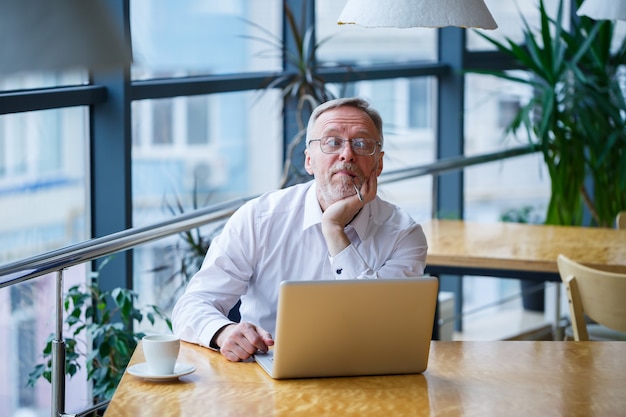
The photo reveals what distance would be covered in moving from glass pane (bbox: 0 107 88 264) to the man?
1.27 metres

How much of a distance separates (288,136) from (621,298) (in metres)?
2.54

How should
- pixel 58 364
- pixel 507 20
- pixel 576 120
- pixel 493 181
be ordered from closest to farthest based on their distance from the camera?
pixel 58 364, pixel 576 120, pixel 507 20, pixel 493 181

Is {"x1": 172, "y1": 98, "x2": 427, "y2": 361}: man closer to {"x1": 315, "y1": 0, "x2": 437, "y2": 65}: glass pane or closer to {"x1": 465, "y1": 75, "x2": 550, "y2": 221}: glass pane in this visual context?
{"x1": 315, "y1": 0, "x2": 437, "y2": 65}: glass pane

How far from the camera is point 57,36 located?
0.92 metres

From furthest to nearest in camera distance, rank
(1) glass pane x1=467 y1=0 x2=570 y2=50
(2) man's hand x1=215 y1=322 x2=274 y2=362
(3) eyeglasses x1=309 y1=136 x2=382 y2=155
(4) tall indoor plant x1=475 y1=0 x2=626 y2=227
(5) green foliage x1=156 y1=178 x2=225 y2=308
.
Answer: (1) glass pane x1=467 y1=0 x2=570 y2=50
(4) tall indoor plant x1=475 y1=0 x2=626 y2=227
(5) green foliage x1=156 y1=178 x2=225 y2=308
(3) eyeglasses x1=309 y1=136 x2=382 y2=155
(2) man's hand x1=215 y1=322 x2=274 y2=362

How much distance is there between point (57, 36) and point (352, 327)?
4.33 feet

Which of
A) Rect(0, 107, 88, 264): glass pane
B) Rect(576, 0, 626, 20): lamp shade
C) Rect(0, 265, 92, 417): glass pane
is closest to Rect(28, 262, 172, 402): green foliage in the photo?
Rect(0, 265, 92, 417): glass pane

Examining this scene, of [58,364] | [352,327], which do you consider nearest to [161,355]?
[352,327]

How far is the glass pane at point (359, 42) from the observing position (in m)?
5.68

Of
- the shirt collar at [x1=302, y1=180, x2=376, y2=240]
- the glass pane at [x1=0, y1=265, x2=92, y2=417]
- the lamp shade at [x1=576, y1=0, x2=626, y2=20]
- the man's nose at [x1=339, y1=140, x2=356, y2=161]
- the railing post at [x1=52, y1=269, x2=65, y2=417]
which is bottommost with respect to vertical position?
the glass pane at [x1=0, y1=265, x2=92, y2=417]

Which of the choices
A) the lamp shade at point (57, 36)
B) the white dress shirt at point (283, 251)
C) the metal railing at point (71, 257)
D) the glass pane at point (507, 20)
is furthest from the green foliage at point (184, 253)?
the lamp shade at point (57, 36)

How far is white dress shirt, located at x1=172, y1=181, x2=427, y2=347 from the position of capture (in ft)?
9.10

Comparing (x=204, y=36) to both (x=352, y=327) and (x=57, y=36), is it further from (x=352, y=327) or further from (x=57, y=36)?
(x=57, y=36)

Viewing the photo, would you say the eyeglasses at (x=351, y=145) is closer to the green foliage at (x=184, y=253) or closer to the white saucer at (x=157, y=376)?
the white saucer at (x=157, y=376)
